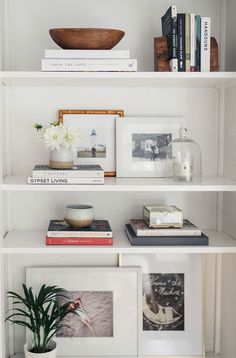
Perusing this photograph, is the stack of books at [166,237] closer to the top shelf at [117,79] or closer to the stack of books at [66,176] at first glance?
the stack of books at [66,176]

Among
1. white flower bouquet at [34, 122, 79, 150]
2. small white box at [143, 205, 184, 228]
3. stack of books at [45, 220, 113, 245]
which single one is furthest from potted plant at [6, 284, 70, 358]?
white flower bouquet at [34, 122, 79, 150]

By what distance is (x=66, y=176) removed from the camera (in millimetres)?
1932

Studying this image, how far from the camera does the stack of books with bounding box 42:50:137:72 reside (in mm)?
1871

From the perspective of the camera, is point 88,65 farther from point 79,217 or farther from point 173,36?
point 79,217

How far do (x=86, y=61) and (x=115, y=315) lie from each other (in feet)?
3.34

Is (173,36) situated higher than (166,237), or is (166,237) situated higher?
(173,36)

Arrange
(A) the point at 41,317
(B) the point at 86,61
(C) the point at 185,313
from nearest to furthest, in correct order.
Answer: (B) the point at 86,61 < (A) the point at 41,317 < (C) the point at 185,313

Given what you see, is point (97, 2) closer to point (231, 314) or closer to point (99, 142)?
point (99, 142)

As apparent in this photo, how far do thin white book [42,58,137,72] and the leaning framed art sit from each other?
297 mm

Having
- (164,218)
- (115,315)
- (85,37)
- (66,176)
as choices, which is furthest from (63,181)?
(115,315)

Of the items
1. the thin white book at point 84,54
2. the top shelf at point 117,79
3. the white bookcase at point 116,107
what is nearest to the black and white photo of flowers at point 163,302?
the white bookcase at point 116,107

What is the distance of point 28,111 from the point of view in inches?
85.0

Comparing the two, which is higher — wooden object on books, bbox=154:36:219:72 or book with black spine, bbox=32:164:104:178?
wooden object on books, bbox=154:36:219:72

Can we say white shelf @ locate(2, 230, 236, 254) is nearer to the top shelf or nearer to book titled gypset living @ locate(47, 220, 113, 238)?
book titled gypset living @ locate(47, 220, 113, 238)
